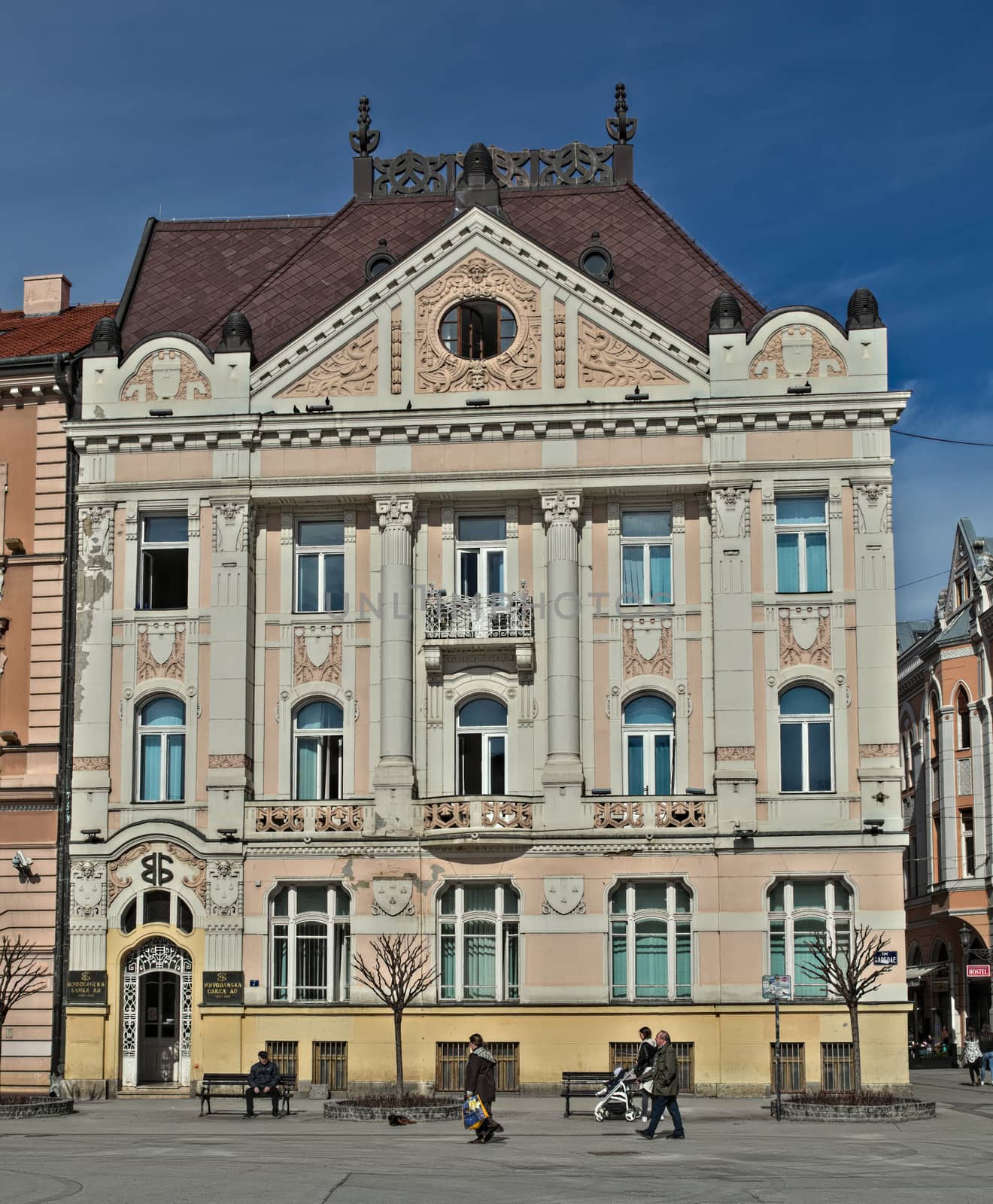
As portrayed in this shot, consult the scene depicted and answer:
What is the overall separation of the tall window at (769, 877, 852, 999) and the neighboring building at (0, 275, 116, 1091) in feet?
52.5

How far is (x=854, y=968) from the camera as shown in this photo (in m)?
37.0

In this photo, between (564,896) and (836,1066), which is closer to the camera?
(836,1066)

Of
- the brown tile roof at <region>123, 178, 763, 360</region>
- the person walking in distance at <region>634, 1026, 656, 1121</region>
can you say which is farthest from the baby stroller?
the brown tile roof at <region>123, 178, 763, 360</region>

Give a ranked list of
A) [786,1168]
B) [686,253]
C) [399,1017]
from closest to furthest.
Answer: [786,1168] < [399,1017] < [686,253]

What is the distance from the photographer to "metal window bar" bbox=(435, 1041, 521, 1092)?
41.9 meters

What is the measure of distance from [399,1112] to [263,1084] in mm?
3696

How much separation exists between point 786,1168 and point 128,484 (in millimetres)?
24948

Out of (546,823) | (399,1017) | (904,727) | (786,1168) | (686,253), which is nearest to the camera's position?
(786,1168)

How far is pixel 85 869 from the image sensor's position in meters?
43.5

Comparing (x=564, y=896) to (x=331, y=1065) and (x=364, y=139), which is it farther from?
(x=364, y=139)

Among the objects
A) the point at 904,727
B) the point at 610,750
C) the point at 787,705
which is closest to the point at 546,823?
the point at 610,750

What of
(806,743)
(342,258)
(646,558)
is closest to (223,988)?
(646,558)

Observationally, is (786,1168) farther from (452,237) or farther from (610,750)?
(452,237)

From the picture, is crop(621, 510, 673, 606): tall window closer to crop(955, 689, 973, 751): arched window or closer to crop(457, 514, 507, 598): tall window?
crop(457, 514, 507, 598): tall window
